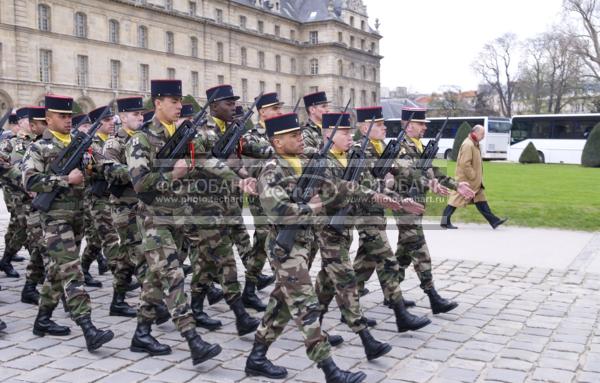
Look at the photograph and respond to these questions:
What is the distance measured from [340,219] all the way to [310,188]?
0.63 m

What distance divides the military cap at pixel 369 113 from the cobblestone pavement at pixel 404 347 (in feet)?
7.11

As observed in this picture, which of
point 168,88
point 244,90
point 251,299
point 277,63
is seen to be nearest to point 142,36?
point 244,90

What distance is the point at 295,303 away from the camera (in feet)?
16.3

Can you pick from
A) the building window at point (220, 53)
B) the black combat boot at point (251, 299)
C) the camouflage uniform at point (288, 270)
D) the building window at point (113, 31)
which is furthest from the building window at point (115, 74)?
the camouflage uniform at point (288, 270)

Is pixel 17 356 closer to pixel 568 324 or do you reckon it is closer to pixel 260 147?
pixel 260 147

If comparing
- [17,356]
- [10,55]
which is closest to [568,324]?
[17,356]

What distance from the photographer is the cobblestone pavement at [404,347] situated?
5281 mm

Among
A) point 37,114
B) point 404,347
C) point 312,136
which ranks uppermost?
point 37,114

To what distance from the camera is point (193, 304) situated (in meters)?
6.80

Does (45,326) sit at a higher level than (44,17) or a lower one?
lower

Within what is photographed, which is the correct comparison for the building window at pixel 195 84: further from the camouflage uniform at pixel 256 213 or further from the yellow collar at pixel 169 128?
the yellow collar at pixel 169 128

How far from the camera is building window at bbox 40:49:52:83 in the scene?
143 ft

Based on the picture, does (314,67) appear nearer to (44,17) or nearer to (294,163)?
(44,17)

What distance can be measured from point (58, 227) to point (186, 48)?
53135 millimetres
